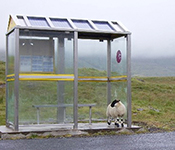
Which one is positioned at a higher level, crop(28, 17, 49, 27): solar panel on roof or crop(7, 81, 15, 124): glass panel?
crop(28, 17, 49, 27): solar panel on roof

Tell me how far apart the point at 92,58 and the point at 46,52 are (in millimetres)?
2113

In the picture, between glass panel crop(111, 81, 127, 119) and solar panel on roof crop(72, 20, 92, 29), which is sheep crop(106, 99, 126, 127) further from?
solar panel on roof crop(72, 20, 92, 29)

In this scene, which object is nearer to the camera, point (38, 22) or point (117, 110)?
point (38, 22)

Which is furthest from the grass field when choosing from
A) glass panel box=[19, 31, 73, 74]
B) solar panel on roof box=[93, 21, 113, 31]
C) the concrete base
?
solar panel on roof box=[93, 21, 113, 31]

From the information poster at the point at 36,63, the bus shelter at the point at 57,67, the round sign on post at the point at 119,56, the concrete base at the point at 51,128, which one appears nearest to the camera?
the concrete base at the point at 51,128

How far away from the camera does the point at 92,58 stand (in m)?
17.8

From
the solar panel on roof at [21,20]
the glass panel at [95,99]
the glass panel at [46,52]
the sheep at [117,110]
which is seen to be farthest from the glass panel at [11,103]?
the sheep at [117,110]

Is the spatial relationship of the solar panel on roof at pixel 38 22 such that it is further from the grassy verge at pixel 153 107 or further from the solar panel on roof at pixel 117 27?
the grassy verge at pixel 153 107

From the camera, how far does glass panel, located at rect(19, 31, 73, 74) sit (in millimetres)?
15711

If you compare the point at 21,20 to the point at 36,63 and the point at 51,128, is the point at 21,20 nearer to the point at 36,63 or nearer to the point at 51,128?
the point at 36,63

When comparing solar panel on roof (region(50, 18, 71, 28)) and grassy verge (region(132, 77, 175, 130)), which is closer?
solar panel on roof (region(50, 18, 71, 28))

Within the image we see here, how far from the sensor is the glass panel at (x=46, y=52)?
15711mm

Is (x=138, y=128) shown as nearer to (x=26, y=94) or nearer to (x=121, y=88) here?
(x=121, y=88)

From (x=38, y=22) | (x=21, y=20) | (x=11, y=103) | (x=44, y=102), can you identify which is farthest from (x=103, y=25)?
(x=11, y=103)
